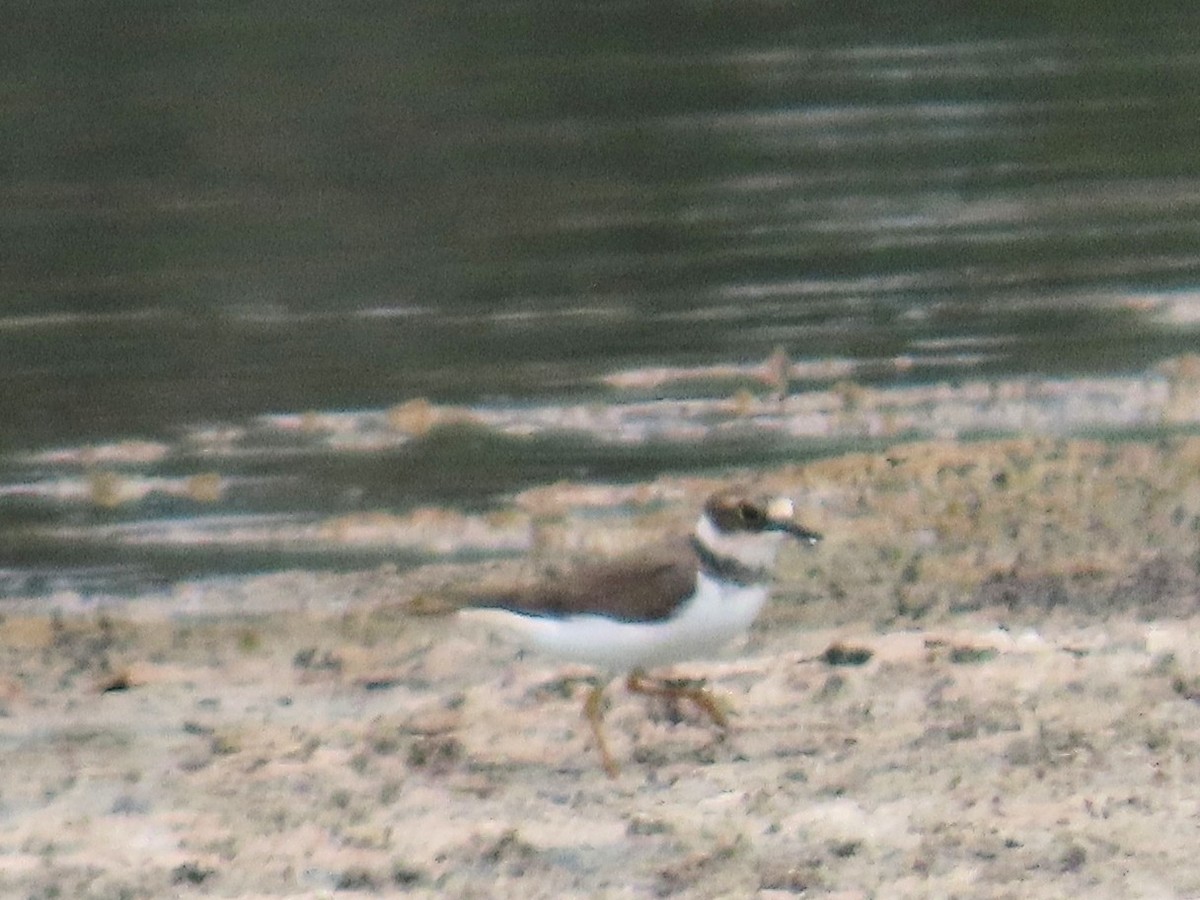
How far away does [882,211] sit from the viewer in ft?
42.3

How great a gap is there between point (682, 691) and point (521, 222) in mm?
6652

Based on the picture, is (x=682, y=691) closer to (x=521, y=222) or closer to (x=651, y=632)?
(x=651, y=632)

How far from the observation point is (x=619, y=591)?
6.33m

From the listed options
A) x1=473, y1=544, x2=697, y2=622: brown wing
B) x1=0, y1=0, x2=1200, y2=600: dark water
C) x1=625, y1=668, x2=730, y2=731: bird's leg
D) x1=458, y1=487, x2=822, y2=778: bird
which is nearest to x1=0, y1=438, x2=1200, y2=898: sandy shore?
x1=625, y1=668, x2=730, y2=731: bird's leg

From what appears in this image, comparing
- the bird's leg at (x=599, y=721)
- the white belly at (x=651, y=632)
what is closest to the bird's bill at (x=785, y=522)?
the white belly at (x=651, y=632)

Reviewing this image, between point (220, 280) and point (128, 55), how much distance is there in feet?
13.9

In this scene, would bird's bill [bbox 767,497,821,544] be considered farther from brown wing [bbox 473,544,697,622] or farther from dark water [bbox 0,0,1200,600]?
dark water [bbox 0,0,1200,600]

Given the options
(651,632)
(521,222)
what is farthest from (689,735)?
(521,222)

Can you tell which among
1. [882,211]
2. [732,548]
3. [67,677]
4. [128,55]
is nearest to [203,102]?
[128,55]

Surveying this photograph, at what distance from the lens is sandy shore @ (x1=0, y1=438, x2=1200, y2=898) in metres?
5.62

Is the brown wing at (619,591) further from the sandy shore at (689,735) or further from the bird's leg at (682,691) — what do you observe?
the sandy shore at (689,735)

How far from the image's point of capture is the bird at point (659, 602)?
6273 mm

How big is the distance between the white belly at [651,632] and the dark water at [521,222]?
114 inches

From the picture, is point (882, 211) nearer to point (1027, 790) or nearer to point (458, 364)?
point (458, 364)
